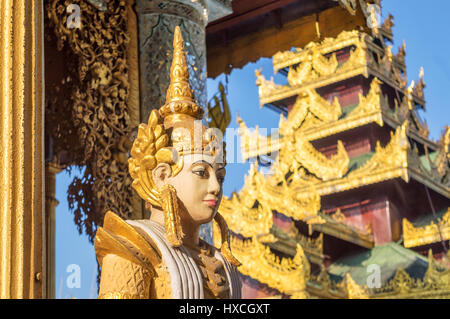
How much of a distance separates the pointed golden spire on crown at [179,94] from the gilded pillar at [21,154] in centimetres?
33

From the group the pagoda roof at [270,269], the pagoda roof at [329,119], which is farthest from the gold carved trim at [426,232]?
the pagoda roof at [270,269]

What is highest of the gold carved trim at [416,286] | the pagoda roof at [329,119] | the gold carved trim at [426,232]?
the pagoda roof at [329,119]

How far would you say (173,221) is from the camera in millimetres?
1840

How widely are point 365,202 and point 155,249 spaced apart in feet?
26.4

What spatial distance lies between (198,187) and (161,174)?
3.7 inches

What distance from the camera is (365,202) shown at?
968 cm

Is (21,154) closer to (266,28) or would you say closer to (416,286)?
(266,28)

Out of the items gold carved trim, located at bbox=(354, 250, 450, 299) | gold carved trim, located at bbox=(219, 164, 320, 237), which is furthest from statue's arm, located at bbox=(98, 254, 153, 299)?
gold carved trim, located at bbox=(354, 250, 450, 299)

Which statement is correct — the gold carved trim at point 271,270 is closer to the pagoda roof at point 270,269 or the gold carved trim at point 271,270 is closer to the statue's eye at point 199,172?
the pagoda roof at point 270,269

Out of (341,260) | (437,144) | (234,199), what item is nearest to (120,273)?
(234,199)

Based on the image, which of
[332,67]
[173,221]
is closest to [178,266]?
[173,221]

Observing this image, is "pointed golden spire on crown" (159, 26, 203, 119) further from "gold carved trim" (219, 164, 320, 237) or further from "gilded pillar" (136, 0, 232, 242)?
"gold carved trim" (219, 164, 320, 237)

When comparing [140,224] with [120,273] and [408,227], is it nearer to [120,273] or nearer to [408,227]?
[120,273]

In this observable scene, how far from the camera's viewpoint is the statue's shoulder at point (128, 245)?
1.77 metres
